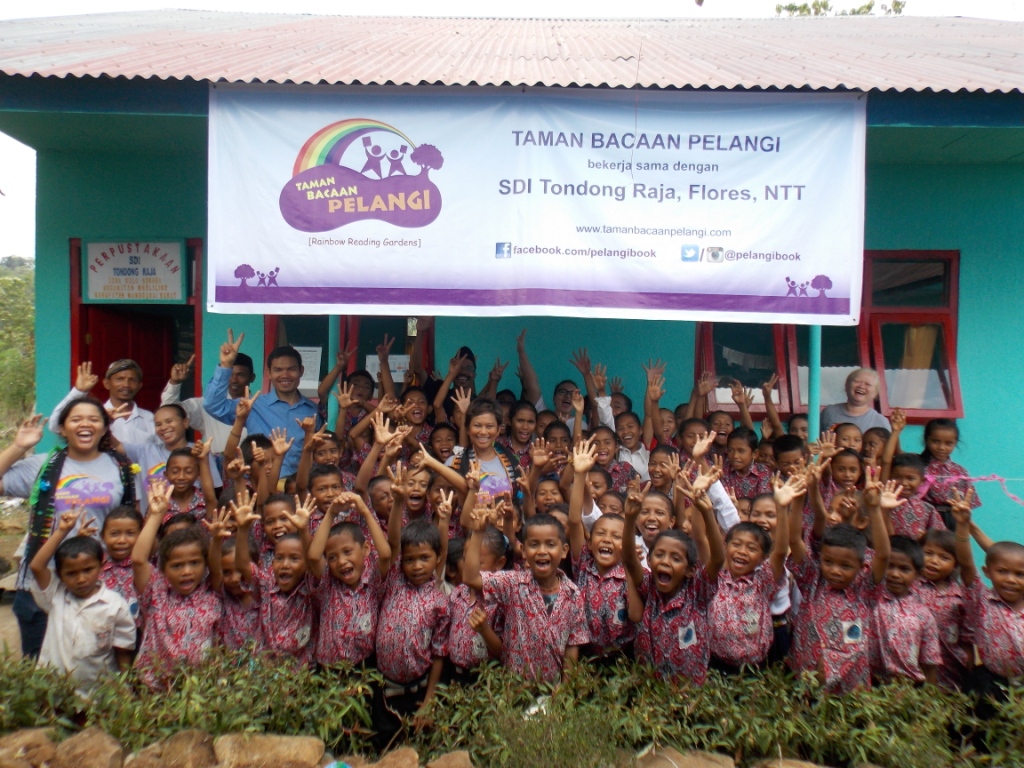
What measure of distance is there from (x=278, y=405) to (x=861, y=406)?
3531 millimetres

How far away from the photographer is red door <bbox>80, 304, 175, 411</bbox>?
6.20m

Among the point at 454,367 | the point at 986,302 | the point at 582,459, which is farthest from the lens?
the point at 986,302

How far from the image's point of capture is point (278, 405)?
4.57 m

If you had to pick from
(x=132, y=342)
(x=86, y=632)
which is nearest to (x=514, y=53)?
(x=86, y=632)

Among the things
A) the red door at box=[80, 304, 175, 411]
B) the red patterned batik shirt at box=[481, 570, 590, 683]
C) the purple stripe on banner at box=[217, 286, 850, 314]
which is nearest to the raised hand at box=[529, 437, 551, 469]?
the red patterned batik shirt at box=[481, 570, 590, 683]

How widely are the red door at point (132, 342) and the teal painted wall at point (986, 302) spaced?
5.96 meters

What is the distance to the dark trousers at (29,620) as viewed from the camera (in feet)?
11.4

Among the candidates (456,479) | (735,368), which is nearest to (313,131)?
(456,479)

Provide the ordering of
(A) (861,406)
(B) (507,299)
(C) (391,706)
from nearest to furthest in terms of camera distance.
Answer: (C) (391,706), (B) (507,299), (A) (861,406)

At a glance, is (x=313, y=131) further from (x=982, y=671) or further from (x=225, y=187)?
(x=982, y=671)

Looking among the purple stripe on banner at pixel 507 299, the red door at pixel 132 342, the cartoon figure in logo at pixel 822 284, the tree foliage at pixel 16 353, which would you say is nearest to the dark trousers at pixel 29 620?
the purple stripe on banner at pixel 507 299

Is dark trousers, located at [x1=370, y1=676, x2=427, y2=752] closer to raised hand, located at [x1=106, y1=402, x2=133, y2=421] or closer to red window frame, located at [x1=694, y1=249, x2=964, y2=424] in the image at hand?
raised hand, located at [x1=106, y1=402, x2=133, y2=421]

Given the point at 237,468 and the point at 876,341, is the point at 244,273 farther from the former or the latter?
the point at 876,341

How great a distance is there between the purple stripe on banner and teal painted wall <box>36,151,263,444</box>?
7.01 feet
